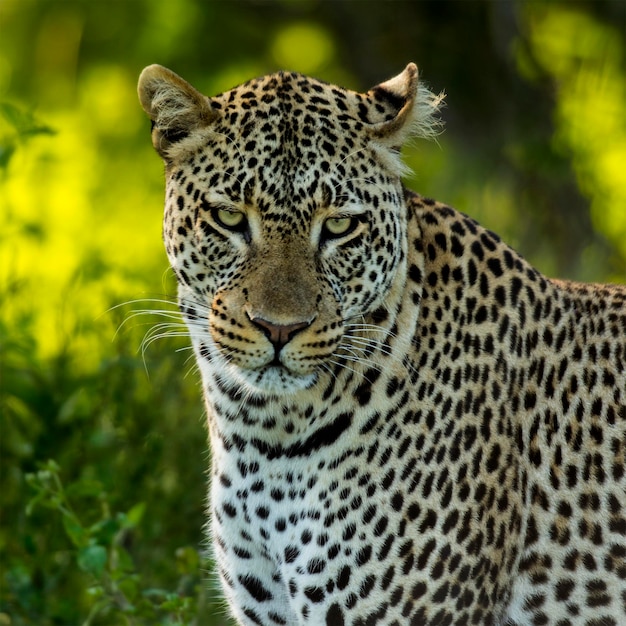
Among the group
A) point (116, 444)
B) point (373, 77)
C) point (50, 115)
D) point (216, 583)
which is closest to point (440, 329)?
point (216, 583)

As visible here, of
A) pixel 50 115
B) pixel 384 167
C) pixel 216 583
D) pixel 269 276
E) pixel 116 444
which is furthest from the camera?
pixel 50 115

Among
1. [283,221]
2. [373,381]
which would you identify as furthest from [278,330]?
[373,381]

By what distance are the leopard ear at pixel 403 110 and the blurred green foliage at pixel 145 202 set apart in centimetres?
35

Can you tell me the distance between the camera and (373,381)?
6016 mm

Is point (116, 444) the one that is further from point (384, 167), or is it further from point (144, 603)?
point (384, 167)

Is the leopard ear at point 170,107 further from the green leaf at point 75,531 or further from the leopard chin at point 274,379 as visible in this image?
the green leaf at point 75,531

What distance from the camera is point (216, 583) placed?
6.88 meters

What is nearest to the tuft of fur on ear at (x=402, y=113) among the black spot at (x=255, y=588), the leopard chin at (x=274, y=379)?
the leopard chin at (x=274, y=379)

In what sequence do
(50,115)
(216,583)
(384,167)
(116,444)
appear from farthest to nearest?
(50,115)
(116,444)
(216,583)
(384,167)

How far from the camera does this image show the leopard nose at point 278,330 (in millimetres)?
5484

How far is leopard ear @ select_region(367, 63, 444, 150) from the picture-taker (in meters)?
5.93

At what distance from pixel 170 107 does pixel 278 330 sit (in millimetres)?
1261

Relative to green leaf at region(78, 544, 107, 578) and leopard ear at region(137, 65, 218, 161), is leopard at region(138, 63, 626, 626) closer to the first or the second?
leopard ear at region(137, 65, 218, 161)

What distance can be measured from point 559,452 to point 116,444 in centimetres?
345
